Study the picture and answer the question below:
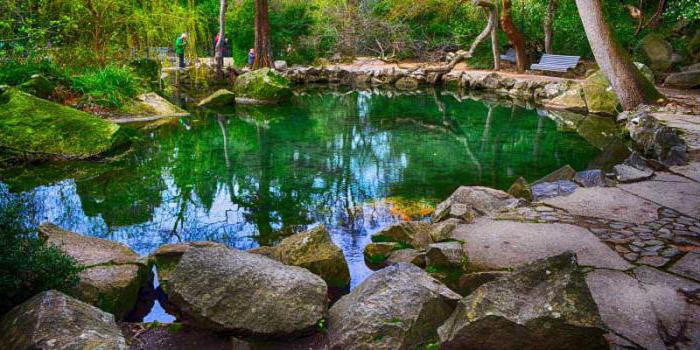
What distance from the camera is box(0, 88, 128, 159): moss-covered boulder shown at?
859cm

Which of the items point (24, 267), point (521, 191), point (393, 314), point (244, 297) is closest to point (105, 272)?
point (24, 267)

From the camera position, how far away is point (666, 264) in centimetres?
387

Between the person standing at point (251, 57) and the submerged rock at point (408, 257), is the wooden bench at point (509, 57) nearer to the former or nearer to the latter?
the person standing at point (251, 57)

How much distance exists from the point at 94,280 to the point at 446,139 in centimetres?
834

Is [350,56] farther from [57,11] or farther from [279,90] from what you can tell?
[57,11]

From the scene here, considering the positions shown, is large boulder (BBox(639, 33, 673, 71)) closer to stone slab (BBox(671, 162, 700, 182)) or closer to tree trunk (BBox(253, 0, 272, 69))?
stone slab (BBox(671, 162, 700, 182))

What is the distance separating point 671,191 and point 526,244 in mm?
2330

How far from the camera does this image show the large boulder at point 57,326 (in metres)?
2.48

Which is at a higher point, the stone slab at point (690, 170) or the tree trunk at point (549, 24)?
the tree trunk at point (549, 24)

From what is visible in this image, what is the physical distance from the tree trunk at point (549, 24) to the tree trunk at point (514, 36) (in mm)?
831

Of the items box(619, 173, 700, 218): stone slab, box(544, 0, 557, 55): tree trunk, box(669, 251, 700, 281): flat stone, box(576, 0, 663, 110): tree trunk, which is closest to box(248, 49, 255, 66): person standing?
box(544, 0, 557, 55): tree trunk

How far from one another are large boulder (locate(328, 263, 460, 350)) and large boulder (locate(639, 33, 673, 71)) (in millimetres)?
16186

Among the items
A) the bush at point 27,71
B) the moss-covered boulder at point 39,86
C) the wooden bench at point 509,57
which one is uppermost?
the wooden bench at point 509,57

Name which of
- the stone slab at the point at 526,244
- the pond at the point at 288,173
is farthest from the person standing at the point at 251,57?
the stone slab at the point at 526,244
